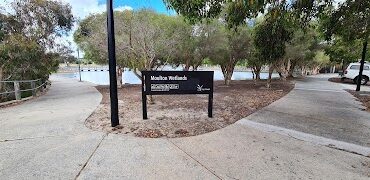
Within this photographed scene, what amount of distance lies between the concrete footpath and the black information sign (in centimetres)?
151

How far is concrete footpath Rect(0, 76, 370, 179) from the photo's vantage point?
3752 millimetres

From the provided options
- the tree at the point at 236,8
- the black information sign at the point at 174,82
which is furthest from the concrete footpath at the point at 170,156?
the tree at the point at 236,8

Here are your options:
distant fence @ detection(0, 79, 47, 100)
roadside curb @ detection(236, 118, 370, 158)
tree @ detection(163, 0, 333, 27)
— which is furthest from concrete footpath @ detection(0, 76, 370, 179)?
distant fence @ detection(0, 79, 47, 100)

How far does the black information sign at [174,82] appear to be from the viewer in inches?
259

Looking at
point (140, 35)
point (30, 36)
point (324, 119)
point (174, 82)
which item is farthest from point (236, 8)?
point (30, 36)

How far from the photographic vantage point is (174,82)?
6711 millimetres

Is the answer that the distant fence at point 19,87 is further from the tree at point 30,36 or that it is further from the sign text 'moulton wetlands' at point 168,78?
the sign text 'moulton wetlands' at point 168,78

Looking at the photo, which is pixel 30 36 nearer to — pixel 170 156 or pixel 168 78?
pixel 168 78

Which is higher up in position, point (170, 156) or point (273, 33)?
point (273, 33)

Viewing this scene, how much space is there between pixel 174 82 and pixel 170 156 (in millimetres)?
2698

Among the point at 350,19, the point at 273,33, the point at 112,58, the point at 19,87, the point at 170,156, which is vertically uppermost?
the point at 350,19

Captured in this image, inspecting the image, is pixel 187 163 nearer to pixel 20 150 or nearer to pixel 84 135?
pixel 84 135

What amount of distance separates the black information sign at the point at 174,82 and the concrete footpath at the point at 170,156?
1.51 meters

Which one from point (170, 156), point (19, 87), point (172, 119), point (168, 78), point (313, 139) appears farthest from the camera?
point (19, 87)
